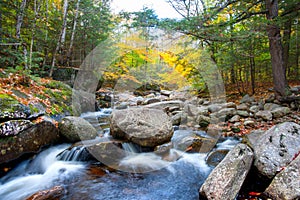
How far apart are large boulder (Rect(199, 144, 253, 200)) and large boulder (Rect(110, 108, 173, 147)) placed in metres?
2.16

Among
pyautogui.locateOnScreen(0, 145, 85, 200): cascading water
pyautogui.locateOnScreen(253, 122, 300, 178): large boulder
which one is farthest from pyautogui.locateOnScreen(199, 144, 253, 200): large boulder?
pyautogui.locateOnScreen(0, 145, 85, 200): cascading water

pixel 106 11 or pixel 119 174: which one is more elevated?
pixel 106 11

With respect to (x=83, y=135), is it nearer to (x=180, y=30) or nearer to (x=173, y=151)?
(x=173, y=151)

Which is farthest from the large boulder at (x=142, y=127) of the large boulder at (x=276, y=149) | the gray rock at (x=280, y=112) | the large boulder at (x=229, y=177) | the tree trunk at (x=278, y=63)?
the tree trunk at (x=278, y=63)

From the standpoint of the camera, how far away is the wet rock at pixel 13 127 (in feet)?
12.0

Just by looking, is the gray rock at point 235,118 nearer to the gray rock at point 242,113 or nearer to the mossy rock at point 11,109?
the gray rock at point 242,113

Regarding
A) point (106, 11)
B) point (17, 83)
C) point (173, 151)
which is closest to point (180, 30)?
point (173, 151)

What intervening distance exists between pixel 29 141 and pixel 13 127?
525 mm

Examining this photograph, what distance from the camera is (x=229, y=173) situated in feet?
8.93

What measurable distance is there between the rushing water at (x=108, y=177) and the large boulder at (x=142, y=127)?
343 millimetres

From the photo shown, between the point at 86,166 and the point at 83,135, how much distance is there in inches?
48.0

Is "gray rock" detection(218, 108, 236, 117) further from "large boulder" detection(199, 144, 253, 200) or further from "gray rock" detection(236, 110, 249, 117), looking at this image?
"large boulder" detection(199, 144, 253, 200)

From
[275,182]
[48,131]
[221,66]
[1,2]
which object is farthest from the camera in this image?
[221,66]

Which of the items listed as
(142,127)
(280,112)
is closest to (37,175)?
(142,127)
